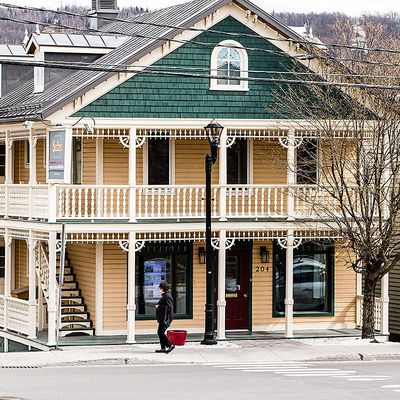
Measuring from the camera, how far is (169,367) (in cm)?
2558

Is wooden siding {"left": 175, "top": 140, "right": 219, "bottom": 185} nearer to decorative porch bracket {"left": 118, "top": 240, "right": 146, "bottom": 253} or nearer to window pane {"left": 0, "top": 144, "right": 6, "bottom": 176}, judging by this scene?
decorative porch bracket {"left": 118, "top": 240, "right": 146, "bottom": 253}

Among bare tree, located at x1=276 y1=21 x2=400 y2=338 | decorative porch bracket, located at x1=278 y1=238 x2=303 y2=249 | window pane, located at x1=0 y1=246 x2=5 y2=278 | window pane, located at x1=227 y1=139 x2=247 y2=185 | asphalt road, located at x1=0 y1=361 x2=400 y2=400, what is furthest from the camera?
window pane, located at x1=0 y1=246 x2=5 y2=278

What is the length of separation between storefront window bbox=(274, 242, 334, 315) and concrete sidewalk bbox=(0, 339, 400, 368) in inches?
105

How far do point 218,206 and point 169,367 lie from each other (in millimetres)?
6702

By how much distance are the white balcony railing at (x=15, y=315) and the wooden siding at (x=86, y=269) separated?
168 cm

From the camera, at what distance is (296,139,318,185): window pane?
103 ft

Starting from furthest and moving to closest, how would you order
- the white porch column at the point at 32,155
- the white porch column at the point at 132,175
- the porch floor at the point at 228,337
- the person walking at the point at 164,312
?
the white porch column at the point at 32,155 → the porch floor at the point at 228,337 → the white porch column at the point at 132,175 → the person walking at the point at 164,312

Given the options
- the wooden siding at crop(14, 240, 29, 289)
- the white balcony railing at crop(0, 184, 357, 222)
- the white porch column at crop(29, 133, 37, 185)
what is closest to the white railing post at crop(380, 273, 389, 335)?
the white balcony railing at crop(0, 184, 357, 222)

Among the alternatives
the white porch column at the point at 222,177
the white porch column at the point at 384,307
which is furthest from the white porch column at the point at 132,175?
the white porch column at the point at 384,307

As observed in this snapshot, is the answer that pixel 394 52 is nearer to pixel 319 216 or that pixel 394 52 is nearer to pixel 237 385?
pixel 319 216

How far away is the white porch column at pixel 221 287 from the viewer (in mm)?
30359

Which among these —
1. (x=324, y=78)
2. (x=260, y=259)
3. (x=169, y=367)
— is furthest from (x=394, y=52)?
(x=169, y=367)

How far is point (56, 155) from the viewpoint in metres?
29.8

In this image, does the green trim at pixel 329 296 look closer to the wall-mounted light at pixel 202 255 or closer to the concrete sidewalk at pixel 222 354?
the wall-mounted light at pixel 202 255
